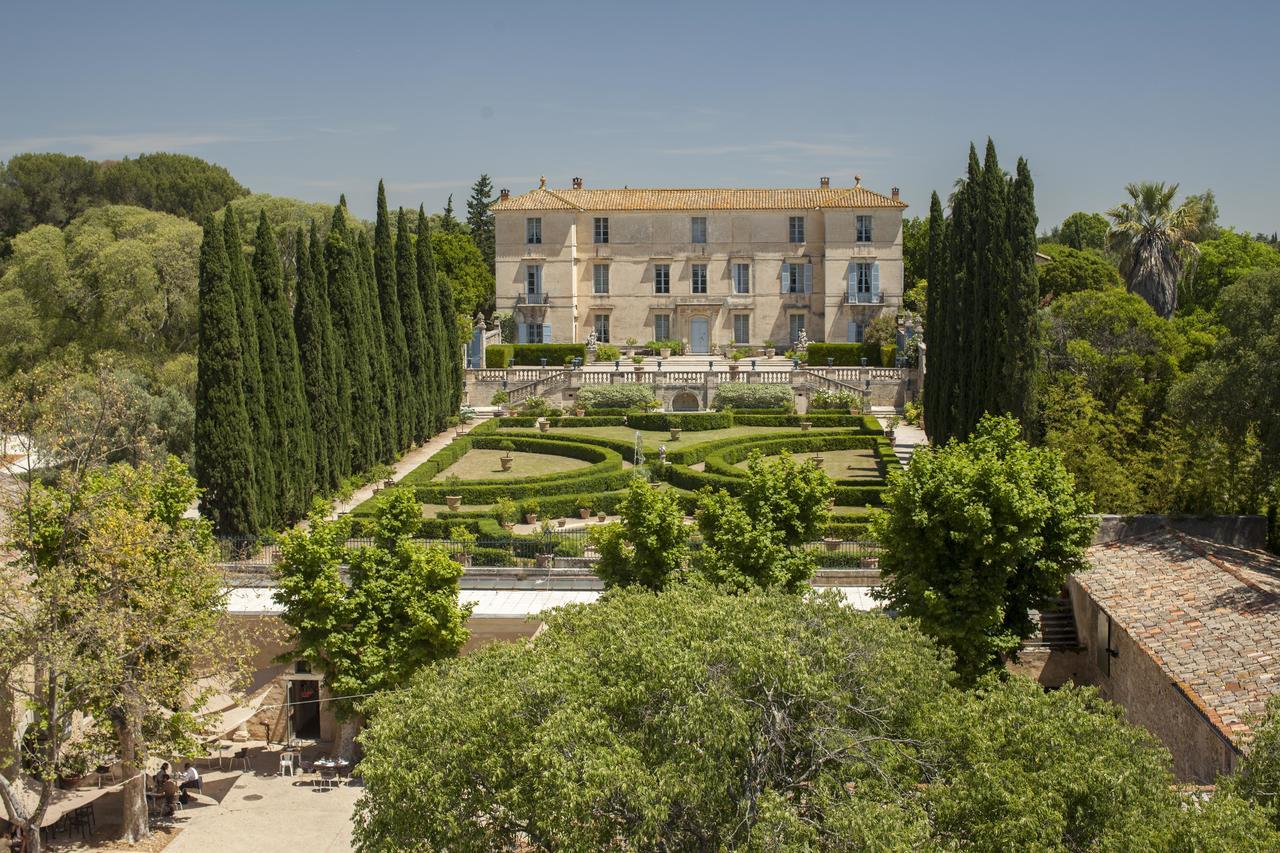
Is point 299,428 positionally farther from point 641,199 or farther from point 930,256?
point 641,199

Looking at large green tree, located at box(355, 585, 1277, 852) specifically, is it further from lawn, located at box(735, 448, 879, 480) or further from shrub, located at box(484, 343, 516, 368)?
shrub, located at box(484, 343, 516, 368)

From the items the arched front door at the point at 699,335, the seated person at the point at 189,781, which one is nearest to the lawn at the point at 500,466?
the seated person at the point at 189,781

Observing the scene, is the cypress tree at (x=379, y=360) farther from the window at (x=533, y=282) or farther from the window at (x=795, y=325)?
the window at (x=795, y=325)

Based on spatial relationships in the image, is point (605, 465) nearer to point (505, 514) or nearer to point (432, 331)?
point (505, 514)

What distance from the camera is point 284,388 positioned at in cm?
3312

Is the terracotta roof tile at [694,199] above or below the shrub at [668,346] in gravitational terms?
above

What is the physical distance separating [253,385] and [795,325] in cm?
4069

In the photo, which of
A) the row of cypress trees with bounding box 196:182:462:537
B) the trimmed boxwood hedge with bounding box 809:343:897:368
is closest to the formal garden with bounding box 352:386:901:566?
the row of cypress trees with bounding box 196:182:462:537

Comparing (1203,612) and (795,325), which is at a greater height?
(795,325)

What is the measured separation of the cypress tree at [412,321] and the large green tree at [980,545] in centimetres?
2653

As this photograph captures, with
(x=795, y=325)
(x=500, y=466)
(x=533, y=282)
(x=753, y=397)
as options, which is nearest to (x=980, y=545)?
(x=500, y=466)

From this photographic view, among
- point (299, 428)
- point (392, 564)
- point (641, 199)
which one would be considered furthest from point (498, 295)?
point (392, 564)

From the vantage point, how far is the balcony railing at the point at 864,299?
215ft

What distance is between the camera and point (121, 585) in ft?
58.6
